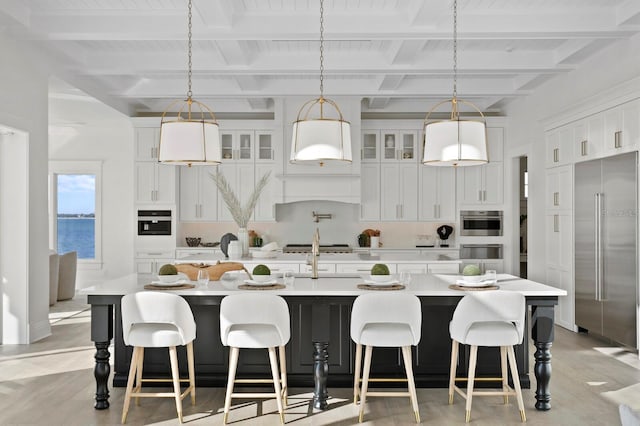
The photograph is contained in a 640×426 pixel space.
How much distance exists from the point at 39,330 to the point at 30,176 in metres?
1.60

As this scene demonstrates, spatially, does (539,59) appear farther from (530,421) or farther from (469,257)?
(530,421)

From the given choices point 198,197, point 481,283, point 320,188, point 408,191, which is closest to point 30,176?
A: point 198,197

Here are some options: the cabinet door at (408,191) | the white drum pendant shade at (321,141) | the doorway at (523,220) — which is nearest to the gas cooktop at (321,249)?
the cabinet door at (408,191)

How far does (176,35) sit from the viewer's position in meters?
5.51

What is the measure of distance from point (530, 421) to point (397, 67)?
4.13m

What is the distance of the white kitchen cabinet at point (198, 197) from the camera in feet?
30.9

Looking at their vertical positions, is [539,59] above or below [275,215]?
above

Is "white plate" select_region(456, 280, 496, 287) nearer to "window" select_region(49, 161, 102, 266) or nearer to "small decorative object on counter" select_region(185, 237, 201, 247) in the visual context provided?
"small decorative object on counter" select_region(185, 237, 201, 247)

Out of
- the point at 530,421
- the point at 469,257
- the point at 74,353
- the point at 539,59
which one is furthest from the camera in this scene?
the point at 469,257

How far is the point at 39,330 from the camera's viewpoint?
6.40 metres

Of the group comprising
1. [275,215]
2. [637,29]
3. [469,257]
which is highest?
[637,29]

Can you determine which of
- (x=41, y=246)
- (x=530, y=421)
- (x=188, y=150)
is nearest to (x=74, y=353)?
(x=41, y=246)

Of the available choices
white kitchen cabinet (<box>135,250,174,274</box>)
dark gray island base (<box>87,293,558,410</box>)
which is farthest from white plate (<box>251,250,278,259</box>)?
white kitchen cabinet (<box>135,250,174,274</box>)

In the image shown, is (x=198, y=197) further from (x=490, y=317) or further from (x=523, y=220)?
(x=490, y=317)
